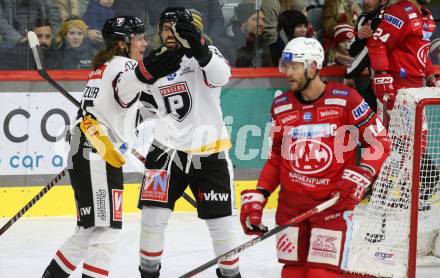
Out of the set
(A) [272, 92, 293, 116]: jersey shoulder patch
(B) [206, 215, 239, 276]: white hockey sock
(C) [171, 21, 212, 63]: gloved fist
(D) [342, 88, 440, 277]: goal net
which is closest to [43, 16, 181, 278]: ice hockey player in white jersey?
(C) [171, 21, 212, 63]: gloved fist

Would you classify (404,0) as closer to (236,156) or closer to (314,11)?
(314,11)

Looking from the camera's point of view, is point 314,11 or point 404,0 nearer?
point 404,0

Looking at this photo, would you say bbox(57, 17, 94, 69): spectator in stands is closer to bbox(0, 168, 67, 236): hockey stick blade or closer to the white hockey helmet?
bbox(0, 168, 67, 236): hockey stick blade

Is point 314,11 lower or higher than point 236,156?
higher

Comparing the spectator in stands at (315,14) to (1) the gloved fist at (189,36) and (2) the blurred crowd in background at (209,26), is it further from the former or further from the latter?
(1) the gloved fist at (189,36)

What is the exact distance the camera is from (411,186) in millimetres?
5160

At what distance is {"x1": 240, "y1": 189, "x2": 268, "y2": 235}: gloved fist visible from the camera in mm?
4348

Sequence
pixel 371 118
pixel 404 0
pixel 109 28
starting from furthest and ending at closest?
1. pixel 404 0
2. pixel 109 28
3. pixel 371 118

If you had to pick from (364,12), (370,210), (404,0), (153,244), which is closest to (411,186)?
(370,210)

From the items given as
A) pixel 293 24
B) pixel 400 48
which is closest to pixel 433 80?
pixel 400 48

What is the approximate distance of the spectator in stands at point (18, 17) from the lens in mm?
7016

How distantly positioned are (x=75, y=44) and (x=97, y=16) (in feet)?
0.82

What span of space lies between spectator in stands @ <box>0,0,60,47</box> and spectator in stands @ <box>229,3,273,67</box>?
1351 mm

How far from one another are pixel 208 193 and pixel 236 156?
237 cm
